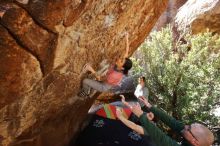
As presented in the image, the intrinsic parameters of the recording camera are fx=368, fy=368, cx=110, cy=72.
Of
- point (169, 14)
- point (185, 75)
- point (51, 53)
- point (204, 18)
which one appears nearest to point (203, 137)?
point (51, 53)

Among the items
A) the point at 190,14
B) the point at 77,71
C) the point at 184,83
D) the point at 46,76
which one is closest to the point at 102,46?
the point at 77,71

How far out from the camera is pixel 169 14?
63.7 ft

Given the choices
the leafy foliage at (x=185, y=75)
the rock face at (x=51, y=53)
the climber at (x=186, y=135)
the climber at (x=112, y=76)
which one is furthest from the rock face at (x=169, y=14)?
the climber at (x=186, y=135)

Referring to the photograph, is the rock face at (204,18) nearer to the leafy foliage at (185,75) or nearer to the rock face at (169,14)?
the rock face at (169,14)

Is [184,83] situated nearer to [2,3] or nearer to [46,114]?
[46,114]

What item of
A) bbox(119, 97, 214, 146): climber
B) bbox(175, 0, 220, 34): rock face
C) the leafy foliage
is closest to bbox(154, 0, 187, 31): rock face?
bbox(175, 0, 220, 34): rock face

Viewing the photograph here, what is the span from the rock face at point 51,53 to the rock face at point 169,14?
12.2 metres

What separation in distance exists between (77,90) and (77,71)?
1.68ft

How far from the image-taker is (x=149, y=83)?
12016 mm

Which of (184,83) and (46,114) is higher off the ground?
(184,83)

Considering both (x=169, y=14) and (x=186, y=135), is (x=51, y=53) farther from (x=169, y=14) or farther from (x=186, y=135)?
(x=169, y=14)

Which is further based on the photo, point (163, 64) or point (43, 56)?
point (163, 64)

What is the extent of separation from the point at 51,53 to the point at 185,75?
692cm

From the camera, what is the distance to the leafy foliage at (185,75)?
10773mm
